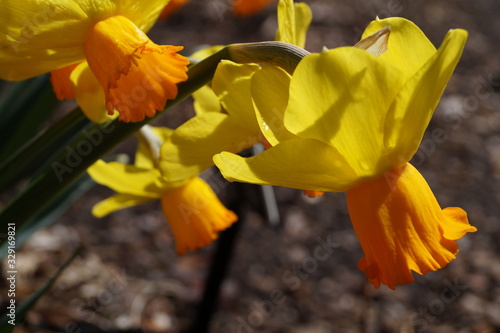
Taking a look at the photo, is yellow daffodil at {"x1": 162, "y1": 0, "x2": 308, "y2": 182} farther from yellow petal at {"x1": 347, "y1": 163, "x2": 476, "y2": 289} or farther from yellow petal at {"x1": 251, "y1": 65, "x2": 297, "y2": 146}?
yellow petal at {"x1": 347, "y1": 163, "x2": 476, "y2": 289}

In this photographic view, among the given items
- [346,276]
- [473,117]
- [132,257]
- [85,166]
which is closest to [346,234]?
[346,276]

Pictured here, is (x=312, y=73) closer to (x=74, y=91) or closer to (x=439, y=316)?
(x=74, y=91)

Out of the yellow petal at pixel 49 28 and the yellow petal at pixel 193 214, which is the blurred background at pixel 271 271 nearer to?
the yellow petal at pixel 193 214

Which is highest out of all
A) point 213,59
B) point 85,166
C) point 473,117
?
point 213,59

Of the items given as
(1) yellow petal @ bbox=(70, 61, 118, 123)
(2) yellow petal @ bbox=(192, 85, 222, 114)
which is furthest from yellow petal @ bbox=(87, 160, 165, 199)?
(1) yellow petal @ bbox=(70, 61, 118, 123)

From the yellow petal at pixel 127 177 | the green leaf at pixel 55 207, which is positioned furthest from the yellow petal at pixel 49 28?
the green leaf at pixel 55 207

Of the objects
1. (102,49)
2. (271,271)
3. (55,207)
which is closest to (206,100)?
(102,49)
